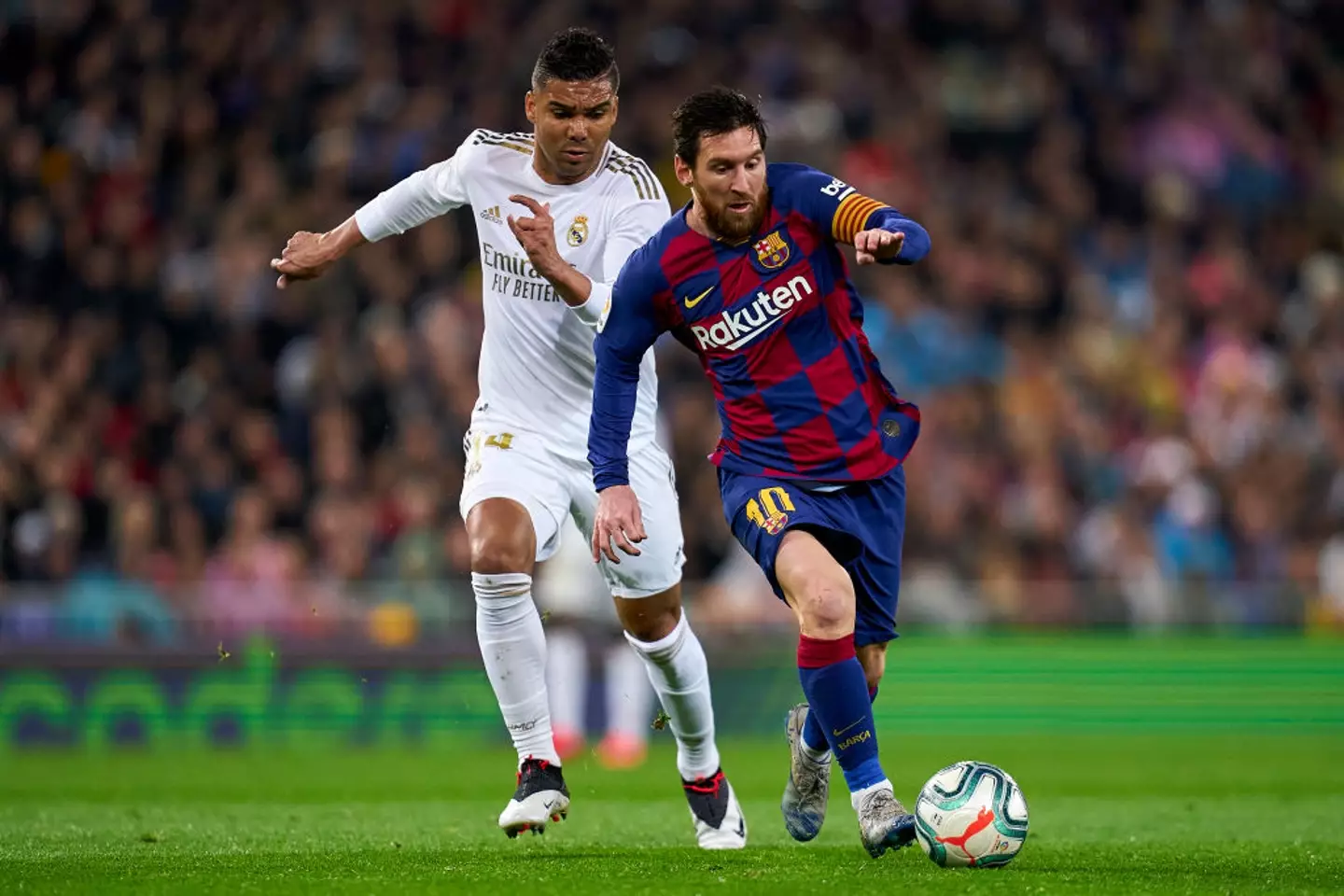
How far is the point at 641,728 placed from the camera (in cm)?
1520

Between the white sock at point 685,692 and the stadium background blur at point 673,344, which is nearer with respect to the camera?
the white sock at point 685,692

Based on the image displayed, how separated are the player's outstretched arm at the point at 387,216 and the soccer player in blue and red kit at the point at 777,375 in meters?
1.14

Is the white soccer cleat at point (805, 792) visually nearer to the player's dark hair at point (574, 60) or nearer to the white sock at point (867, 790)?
the white sock at point (867, 790)

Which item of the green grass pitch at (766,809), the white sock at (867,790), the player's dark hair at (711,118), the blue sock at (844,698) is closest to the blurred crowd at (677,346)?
the green grass pitch at (766,809)

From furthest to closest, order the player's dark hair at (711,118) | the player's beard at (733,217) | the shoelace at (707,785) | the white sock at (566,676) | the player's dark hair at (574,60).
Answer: the white sock at (566,676)
the shoelace at (707,785)
the player's dark hair at (574,60)
the player's beard at (733,217)
the player's dark hair at (711,118)

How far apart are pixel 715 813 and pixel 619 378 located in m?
1.87

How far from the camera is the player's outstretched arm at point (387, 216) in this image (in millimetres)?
7574

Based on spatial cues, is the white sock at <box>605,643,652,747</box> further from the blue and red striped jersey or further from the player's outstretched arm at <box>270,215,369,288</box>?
the blue and red striped jersey

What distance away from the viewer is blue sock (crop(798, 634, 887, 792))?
6539mm

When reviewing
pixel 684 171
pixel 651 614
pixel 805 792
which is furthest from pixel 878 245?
pixel 805 792

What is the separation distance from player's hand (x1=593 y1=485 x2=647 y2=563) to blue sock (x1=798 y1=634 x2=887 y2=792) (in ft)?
2.29

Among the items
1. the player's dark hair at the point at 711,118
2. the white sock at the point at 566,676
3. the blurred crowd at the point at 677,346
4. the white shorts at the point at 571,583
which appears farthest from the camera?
the blurred crowd at the point at 677,346

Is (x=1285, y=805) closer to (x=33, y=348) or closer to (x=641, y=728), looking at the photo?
(x=641, y=728)

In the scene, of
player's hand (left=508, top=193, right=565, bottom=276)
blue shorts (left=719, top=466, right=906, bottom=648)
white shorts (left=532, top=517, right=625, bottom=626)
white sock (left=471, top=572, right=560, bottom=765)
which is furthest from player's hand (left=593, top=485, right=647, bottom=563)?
white shorts (left=532, top=517, right=625, bottom=626)
